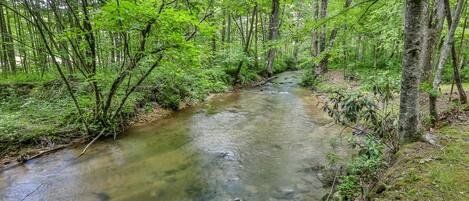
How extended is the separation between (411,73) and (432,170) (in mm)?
1309

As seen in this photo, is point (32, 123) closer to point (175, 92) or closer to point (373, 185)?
point (175, 92)

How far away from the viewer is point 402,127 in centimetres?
402

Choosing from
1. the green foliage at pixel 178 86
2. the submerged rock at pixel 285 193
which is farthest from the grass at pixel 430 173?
the green foliage at pixel 178 86

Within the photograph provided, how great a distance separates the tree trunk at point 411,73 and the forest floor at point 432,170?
0.26 m

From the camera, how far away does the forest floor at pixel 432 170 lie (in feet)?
9.39

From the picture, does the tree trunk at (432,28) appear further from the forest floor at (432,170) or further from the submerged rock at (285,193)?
the submerged rock at (285,193)

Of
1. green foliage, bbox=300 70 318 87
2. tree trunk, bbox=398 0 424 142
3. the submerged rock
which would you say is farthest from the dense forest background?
green foliage, bbox=300 70 318 87

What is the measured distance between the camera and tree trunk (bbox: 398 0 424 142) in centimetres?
352

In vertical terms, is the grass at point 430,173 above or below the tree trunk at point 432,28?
below

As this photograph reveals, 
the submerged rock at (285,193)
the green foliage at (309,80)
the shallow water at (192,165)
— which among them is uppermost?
the green foliage at (309,80)

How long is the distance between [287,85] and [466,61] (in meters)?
8.98

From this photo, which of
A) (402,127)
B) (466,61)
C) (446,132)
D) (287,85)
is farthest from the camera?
(287,85)

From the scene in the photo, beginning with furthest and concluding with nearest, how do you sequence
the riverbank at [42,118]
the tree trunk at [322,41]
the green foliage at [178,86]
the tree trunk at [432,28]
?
the tree trunk at [322,41]
the green foliage at [178,86]
the riverbank at [42,118]
the tree trunk at [432,28]

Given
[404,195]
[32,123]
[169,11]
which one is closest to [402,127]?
[404,195]
